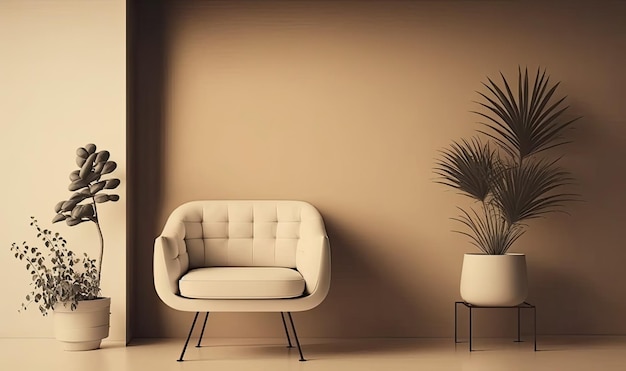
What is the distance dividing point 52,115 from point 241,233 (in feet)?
4.80

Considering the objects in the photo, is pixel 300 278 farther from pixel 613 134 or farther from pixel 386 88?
pixel 613 134

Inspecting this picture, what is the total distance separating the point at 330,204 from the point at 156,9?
5.94 feet

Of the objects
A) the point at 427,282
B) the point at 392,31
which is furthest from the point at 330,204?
the point at 392,31

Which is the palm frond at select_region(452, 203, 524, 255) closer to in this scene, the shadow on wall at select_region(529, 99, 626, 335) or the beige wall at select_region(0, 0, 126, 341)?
the shadow on wall at select_region(529, 99, 626, 335)

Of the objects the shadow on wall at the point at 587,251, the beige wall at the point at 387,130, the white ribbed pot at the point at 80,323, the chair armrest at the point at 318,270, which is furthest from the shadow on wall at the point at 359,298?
the white ribbed pot at the point at 80,323

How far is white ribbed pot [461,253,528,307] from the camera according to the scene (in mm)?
4949

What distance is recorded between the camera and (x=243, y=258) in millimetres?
5195

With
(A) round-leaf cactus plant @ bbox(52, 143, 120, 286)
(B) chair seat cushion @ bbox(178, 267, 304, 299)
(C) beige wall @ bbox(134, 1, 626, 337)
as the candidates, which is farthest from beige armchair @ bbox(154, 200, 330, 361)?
(A) round-leaf cactus plant @ bbox(52, 143, 120, 286)

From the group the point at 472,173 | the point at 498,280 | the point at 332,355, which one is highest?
the point at 472,173

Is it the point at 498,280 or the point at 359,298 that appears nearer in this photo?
the point at 498,280

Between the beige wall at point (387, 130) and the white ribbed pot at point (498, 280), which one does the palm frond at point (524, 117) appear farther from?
the white ribbed pot at point (498, 280)

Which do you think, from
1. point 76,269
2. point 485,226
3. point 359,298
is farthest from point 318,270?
point 76,269

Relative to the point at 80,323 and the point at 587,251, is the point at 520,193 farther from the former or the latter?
the point at 80,323

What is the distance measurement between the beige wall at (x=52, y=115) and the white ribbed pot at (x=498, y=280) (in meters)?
2.25
